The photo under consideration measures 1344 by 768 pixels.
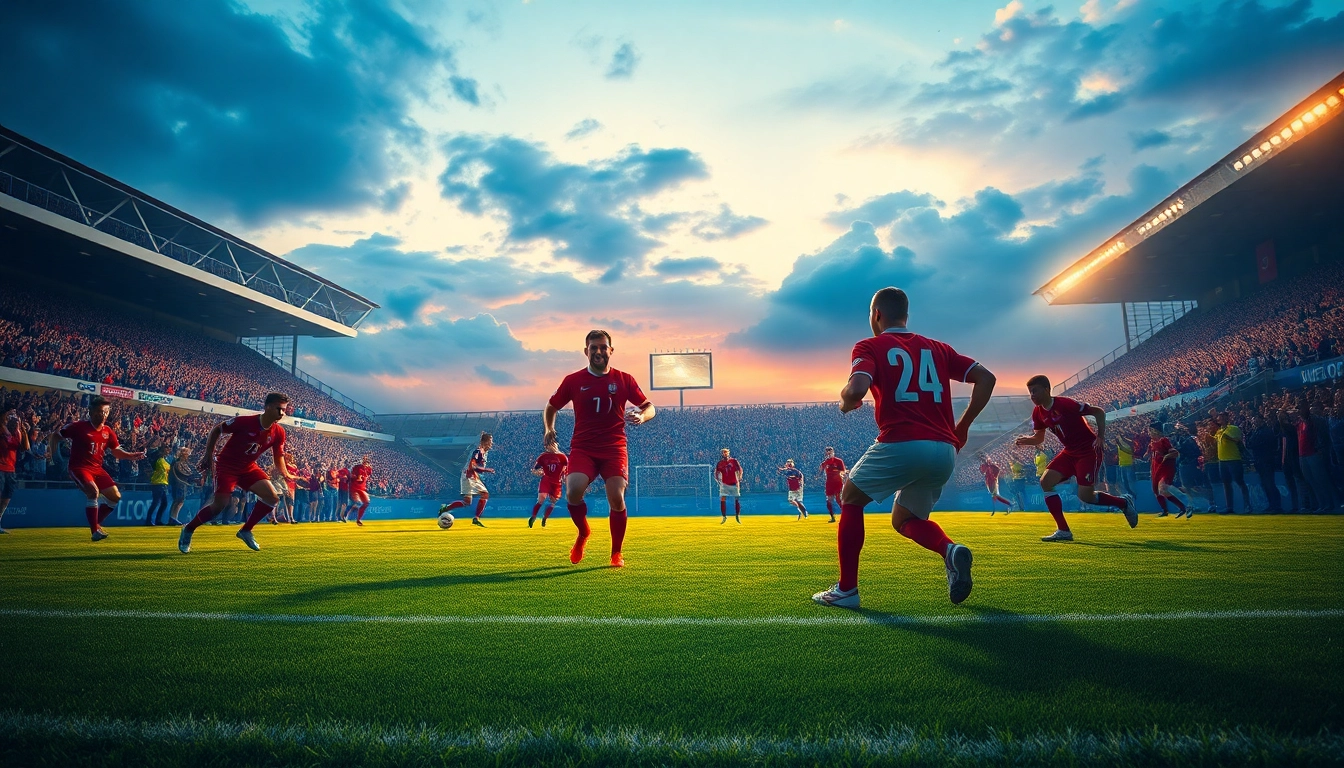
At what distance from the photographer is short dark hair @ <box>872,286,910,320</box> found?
4.64 meters

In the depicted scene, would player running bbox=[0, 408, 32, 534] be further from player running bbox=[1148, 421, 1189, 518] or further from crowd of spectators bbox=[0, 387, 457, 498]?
player running bbox=[1148, 421, 1189, 518]

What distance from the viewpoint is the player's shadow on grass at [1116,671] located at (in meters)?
2.28

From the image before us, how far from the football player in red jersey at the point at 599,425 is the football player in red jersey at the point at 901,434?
2.97 m

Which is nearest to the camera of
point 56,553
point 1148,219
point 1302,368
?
point 56,553

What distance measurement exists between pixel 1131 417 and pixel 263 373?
47802 mm

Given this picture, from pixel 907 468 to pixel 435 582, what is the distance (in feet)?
13.6

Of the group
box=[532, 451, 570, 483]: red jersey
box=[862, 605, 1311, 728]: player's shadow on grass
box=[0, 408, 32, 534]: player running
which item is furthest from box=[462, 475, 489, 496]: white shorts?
box=[862, 605, 1311, 728]: player's shadow on grass

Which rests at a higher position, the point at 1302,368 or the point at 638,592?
the point at 1302,368

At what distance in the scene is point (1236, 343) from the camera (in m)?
28.4

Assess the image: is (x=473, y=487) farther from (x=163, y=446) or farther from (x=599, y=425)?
(x=599, y=425)

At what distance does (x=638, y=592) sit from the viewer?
204 inches

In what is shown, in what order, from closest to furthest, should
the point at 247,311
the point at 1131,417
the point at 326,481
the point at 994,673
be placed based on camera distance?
the point at 994,673 < the point at 326,481 < the point at 1131,417 < the point at 247,311

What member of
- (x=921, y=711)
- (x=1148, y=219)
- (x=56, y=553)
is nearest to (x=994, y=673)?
(x=921, y=711)

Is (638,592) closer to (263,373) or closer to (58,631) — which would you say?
(58,631)
